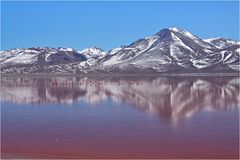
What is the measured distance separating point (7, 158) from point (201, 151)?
20.3 feet

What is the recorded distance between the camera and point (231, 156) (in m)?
15.8

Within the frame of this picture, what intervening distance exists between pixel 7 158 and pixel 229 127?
10678 mm

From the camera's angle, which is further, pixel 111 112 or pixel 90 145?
pixel 111 112


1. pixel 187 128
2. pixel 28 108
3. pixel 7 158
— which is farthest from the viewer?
pixel 28 108

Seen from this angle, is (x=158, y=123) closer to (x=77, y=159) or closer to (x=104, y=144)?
(x=104, y=144)

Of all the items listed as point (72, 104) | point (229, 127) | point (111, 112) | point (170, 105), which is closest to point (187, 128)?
point (229, 127)

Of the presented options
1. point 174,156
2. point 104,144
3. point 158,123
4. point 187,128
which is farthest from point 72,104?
point 174,156

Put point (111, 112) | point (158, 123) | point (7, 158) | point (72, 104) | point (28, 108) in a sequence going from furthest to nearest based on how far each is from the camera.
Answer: point (72, 104), point (28, 108), point (111, 112), point (158, 123), point (7, 158)

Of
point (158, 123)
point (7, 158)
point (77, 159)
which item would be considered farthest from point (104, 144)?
point (158, 123)

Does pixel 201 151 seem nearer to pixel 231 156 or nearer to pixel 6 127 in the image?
pixel 231 156

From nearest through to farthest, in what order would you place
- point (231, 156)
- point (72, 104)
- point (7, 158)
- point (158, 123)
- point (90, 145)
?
point (7, 158), point (231, 156), point (90, 145), point (158, 123), point (72, 104)

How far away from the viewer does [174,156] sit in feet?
52.1

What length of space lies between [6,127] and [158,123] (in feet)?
22.5

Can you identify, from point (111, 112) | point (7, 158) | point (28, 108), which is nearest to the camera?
point (7, 158)
